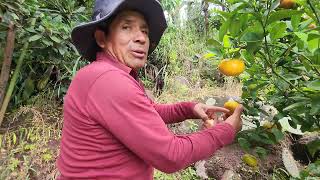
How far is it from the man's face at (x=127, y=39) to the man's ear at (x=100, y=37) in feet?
0.10

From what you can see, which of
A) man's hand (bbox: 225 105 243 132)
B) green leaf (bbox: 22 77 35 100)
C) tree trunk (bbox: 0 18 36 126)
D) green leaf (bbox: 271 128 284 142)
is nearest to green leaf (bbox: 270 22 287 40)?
man's hand (bbox: 225 105 243 132)

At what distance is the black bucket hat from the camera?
1.53 metres

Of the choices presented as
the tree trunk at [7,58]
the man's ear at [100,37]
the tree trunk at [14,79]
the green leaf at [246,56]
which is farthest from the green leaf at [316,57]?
the tree trunk at [14,79]

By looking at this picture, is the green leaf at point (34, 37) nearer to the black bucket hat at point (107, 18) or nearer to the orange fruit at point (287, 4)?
the black bucket hat at point (107, 18)

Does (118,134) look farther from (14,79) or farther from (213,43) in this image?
(14,79)

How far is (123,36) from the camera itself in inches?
61.2

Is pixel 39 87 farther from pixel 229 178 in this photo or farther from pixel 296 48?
pixel 296 48

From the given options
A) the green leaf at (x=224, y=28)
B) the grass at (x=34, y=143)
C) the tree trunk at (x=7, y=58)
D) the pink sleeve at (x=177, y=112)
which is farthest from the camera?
the grass at (x=34, y=143)

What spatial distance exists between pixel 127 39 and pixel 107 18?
0.37 feet

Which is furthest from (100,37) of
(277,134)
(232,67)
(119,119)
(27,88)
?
(27,88)

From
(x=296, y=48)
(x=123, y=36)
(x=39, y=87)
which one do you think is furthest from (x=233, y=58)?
(x=39, y=87)

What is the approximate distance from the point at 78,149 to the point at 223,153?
2.01 metres

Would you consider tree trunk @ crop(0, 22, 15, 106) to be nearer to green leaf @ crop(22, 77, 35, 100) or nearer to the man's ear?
green leaf @ crop(22, 77, 35, 100)

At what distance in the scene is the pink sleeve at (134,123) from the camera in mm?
1344
